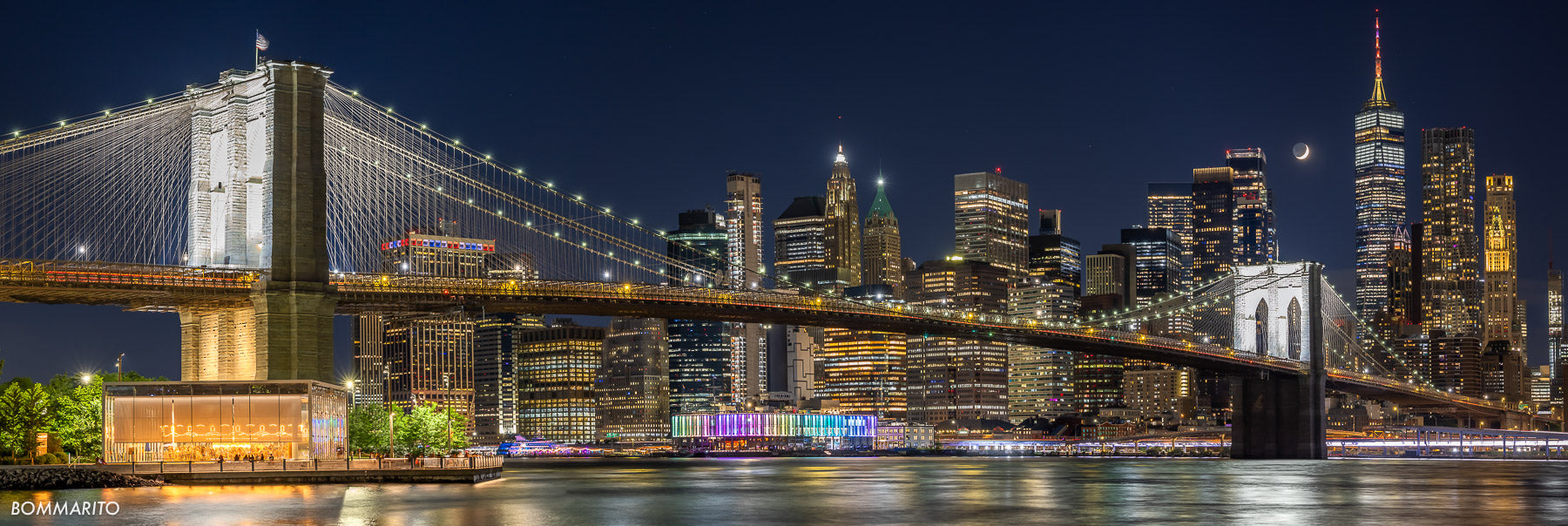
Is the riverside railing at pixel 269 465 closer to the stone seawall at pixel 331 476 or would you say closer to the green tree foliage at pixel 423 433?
the stone seawall at pixel 331 476

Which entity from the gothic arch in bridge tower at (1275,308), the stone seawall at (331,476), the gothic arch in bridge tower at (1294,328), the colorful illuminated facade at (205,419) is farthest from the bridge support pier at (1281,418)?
the colorful illuminated facade at (205,419)

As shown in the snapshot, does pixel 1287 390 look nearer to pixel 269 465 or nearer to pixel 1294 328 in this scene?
pixel 1294 328

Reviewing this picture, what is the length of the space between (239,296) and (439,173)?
14.6 metres

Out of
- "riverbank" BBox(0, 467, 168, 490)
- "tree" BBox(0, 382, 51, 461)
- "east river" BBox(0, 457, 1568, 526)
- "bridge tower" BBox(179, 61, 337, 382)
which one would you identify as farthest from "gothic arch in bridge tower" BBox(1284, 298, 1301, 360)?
"riverbank" BBox(0, 467, 168, 490)

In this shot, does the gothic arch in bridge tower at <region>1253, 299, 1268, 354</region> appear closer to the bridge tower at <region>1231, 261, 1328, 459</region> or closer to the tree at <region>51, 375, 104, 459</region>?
the bridge tower at <region>1231, 261, 1328, 459</region>

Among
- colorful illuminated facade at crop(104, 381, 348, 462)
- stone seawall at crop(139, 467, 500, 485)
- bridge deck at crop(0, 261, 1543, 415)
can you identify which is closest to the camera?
stone seawall at crop(139, 467, 500, 485)

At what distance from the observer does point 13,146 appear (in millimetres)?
61406

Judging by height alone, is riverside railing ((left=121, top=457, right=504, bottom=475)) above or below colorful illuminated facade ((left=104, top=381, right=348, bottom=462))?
below

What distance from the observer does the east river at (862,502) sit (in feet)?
141

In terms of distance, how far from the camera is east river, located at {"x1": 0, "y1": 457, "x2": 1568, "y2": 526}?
42.8 m

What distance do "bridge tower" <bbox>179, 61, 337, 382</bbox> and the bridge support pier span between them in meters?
67.6

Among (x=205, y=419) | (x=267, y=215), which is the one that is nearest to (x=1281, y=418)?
(x=267, y=215)

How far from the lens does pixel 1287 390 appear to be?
367ft

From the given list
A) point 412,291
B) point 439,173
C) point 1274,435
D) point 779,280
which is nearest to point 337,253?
point 412,291
